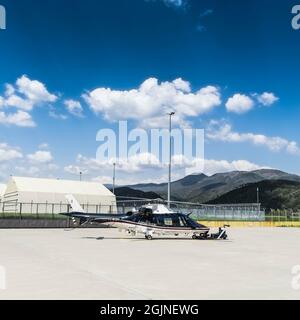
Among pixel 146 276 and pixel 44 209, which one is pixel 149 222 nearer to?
pixel 146 276

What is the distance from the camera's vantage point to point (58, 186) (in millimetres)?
80938

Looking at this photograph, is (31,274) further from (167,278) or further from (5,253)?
(5,253)

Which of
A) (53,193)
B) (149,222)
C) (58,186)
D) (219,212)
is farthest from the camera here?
(58,186)

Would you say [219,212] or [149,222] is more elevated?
[219,212]

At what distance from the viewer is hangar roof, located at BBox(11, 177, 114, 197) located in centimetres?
7575

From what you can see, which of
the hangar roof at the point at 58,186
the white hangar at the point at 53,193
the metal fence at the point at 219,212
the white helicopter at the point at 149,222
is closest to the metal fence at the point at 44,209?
the white hangar at the point at 53,193

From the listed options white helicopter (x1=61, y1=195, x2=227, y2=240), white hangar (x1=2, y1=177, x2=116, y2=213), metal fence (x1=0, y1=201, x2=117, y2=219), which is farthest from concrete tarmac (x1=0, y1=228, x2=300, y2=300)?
white hangar (x1=2, y1=177, x2=116, y2=213)

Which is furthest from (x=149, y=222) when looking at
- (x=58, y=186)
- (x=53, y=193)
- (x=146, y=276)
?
(x=58, y=186)

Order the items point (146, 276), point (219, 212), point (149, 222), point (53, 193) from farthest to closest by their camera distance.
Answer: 1. point (53, 193)
2. point (219, 212)
3. point (149, 222)
4. point (146, 276)

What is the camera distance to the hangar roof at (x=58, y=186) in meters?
75.8

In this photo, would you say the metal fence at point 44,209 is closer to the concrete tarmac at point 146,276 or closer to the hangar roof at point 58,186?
the hangar roof at point 58,186

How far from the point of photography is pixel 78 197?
8025 cm
